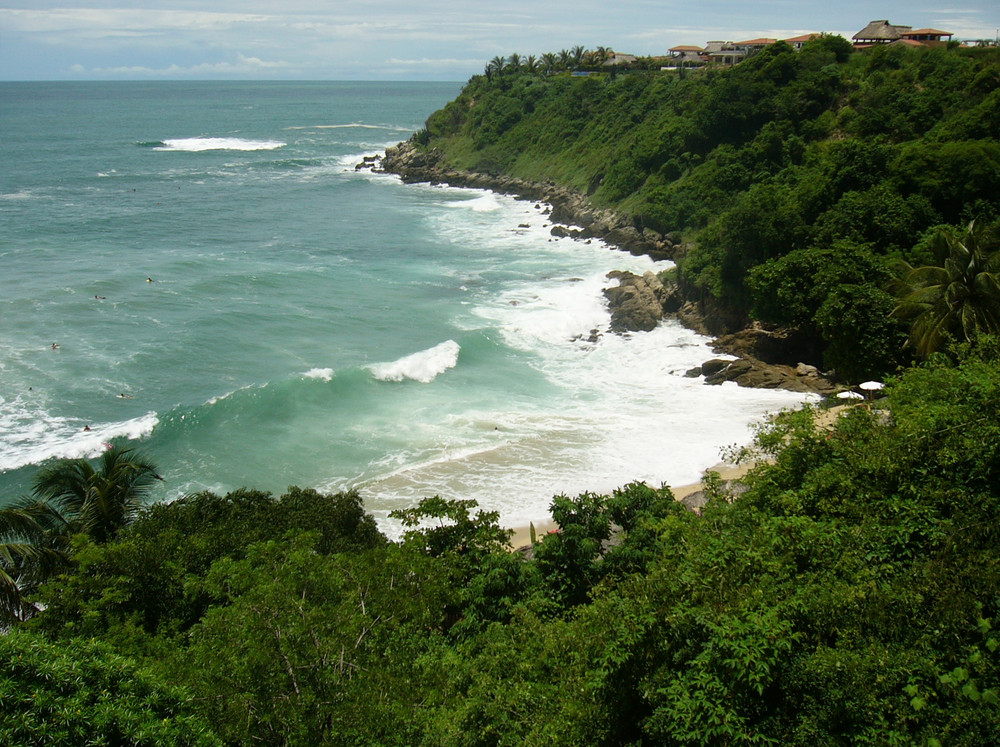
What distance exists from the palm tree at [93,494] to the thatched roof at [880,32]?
65316mm

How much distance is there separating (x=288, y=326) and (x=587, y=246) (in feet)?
79.3

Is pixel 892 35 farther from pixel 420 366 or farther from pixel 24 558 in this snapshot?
pixel 24 558

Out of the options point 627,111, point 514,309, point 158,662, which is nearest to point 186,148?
point 627,111

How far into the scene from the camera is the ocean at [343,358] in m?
25.2

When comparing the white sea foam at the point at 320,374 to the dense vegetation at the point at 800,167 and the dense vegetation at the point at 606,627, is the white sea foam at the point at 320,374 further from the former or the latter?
the dense vegetation at the point at 800,167

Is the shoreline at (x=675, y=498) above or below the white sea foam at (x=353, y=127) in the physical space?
below

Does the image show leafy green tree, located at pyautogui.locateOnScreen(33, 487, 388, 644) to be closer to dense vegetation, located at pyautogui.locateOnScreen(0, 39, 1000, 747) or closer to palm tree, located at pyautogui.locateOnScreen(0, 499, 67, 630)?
dense vegetation, located at pyautogui.locateOnScreen(0, 39, 1000, 747)

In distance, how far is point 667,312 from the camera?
129 feet

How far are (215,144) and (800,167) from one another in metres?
94.0

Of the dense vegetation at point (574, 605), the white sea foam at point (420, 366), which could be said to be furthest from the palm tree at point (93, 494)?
the white sea foam at point (420, 366)

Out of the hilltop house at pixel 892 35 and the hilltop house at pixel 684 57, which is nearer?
the hilltop house at pixel 892 35

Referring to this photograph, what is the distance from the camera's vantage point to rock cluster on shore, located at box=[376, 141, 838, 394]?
99.6 feet

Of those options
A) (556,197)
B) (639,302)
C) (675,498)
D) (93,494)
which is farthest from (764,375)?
(556,197)

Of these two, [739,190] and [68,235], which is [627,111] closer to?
[739,190]
